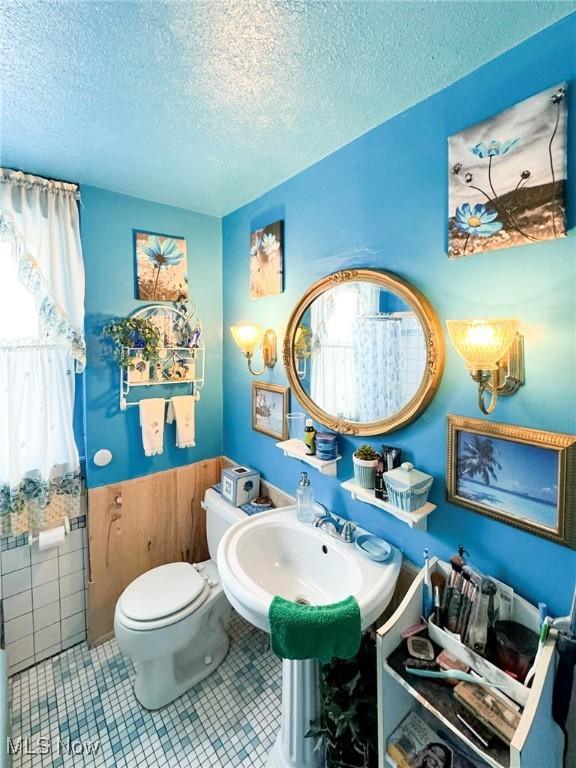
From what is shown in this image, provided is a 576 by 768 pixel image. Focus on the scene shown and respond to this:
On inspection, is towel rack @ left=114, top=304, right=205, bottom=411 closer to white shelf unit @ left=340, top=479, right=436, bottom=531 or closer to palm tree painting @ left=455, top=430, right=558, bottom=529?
white shelf unit @ left=340, top=479, right=436, bottom=531

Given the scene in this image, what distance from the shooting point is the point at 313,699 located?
4.19 ft

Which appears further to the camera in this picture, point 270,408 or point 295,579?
point 270,408

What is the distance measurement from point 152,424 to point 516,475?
1.70 metres

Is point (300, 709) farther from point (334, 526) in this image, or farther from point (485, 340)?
point (485, 340)

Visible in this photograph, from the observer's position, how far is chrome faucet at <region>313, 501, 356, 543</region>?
139cm

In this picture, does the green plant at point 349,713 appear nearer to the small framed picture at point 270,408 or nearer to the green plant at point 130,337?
the small framed picture at point 270,408

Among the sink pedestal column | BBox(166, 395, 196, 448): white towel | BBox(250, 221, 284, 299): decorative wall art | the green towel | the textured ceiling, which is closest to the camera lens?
the textured ceiling

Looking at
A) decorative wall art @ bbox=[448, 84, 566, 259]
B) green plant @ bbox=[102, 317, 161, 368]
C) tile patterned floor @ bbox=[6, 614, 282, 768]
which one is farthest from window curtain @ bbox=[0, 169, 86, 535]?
decorative wall art @ bbox=[448, 84, 566, 259]

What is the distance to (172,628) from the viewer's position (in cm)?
155

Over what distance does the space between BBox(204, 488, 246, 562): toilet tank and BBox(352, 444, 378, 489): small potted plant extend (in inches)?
31.4

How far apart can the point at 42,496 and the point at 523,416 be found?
6.70 ft

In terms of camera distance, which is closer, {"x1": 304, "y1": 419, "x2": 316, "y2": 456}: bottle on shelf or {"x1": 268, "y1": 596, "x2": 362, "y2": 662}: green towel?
{"x1": 268, "y1": 596, "x2": 362, "y2": 662}: green towel

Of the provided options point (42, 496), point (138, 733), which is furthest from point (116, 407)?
point (138, 733)

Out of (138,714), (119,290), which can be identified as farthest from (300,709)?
(119,290)
